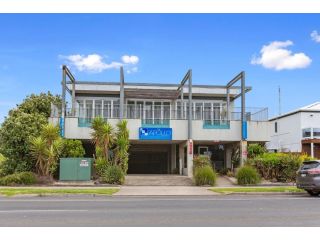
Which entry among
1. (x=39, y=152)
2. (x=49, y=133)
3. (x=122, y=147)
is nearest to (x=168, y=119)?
(x=122, y=147)

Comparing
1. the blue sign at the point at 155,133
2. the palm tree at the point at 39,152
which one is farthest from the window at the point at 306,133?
the palm tree at the point at 39,152

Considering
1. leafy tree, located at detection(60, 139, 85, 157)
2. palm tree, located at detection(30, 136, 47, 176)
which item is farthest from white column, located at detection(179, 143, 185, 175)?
palm tree, located at detection(30, 136, 47, 176)

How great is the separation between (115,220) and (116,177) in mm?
16824

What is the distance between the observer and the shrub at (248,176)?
26.9 metres

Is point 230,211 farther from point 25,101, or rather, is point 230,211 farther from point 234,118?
point 25,101

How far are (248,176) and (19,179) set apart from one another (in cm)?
1338

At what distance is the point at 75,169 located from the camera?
91.6 feet

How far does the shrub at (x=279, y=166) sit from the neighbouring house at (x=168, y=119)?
8.54 feet

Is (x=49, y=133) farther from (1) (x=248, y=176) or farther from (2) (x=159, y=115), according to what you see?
(1) (x=248, y=176)

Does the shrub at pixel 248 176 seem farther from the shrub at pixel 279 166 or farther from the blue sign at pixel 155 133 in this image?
the blue sign at pixel 155 133

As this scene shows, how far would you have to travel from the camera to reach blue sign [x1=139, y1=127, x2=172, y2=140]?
3156 cm

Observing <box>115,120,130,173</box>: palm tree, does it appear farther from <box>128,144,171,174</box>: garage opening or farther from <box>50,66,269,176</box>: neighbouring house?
<box>128,144,171,174</box>: garage opening

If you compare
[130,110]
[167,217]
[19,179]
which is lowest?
[167,217]

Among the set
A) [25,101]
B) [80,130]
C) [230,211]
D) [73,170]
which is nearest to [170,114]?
[80,130]
